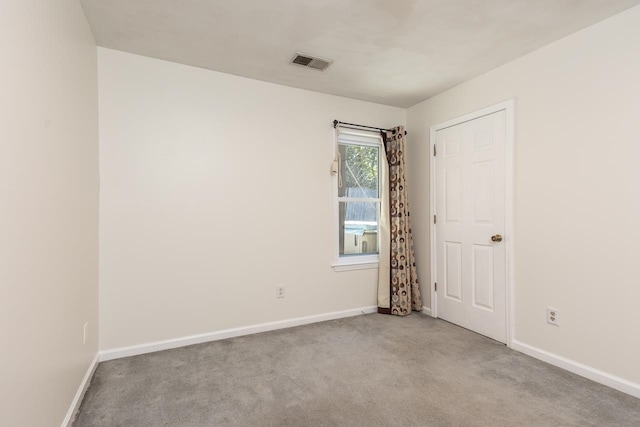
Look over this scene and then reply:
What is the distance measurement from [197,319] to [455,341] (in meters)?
2.38

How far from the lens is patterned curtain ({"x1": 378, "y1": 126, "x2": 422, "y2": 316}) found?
11.8 ft

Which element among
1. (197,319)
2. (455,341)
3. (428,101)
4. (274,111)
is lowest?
(455,341)

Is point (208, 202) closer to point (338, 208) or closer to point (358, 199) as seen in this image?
point (338, 208)

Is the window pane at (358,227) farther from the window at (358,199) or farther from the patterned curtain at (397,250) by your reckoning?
the patterned curtain at (397,250)

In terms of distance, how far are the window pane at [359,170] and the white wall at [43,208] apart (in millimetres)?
2455

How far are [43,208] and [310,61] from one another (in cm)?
221

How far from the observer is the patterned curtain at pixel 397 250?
358 cm

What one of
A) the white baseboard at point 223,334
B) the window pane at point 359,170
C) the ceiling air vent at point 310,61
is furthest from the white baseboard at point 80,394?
the ceiling air vent at point 310,61

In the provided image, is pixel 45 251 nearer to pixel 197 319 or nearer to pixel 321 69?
pixel 197 319

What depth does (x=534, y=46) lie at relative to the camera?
8.14 ft

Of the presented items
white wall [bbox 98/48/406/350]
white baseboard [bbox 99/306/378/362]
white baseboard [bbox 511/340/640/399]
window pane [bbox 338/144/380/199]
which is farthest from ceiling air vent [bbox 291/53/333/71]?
white baseboard [bbox 511/340/640/399]

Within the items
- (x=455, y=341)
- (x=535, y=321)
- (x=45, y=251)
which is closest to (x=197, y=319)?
(x=45, y=251)

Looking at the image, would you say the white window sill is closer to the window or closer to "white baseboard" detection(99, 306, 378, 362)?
the window

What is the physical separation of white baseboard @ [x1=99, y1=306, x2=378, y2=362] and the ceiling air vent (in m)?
2.50
